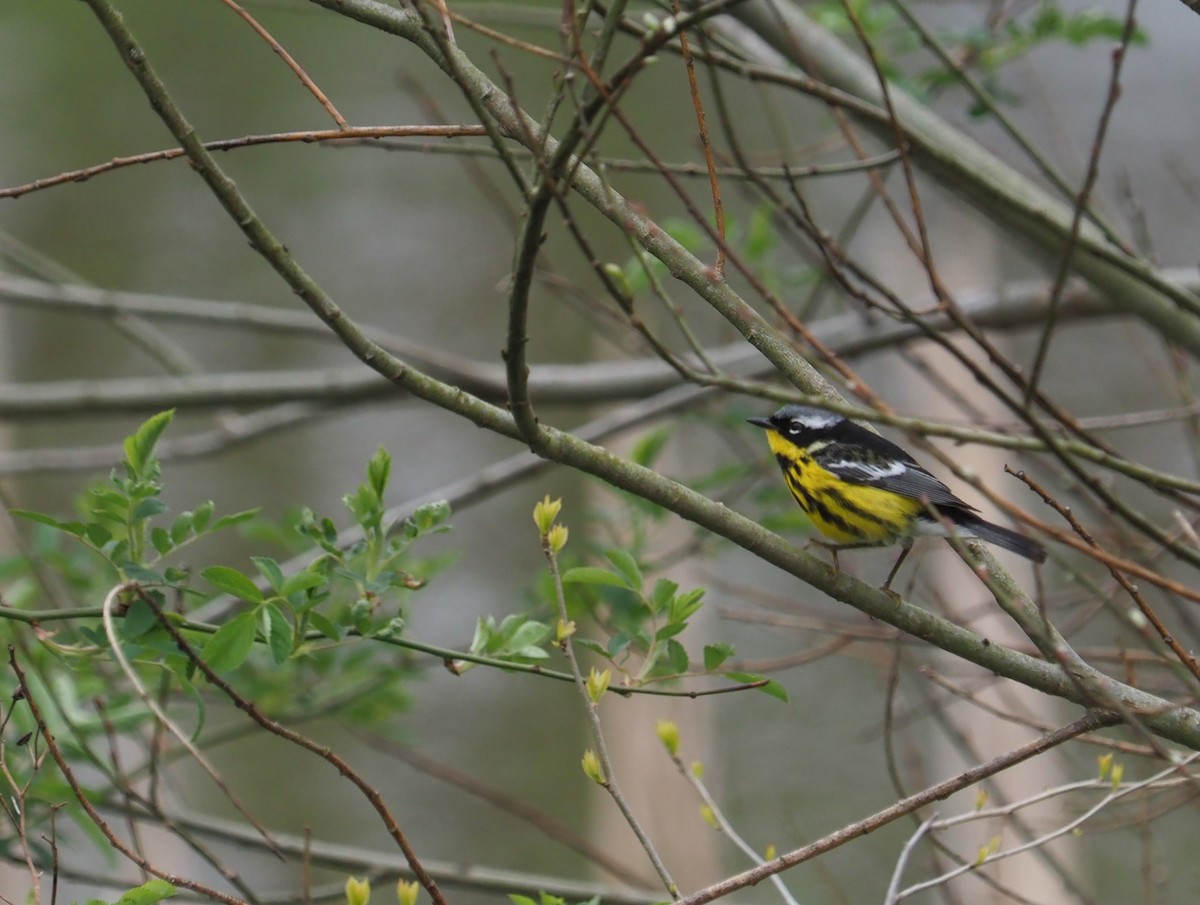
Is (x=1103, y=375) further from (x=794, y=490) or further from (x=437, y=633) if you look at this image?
(x=794, y=490)

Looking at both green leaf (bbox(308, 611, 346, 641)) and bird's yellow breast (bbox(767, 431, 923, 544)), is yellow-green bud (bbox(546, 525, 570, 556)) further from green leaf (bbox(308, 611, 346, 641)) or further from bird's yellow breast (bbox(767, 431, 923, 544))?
bird's yellow breast (bbox(767, 431, 923, 544))

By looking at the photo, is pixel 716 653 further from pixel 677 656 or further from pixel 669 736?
pixel 669 736

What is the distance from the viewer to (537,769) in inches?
361

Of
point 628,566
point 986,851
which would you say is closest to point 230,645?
point 628,566

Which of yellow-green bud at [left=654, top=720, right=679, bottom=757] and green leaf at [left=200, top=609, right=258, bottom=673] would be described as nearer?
green leaf at [left=200, top=609, right=258, bottom=673]

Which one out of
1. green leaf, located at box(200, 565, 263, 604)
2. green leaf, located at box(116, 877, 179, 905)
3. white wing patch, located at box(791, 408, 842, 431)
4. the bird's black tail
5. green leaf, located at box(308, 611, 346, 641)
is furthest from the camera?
white wing patch, located at box(791, 408, 842, 431)

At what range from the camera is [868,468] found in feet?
9.23

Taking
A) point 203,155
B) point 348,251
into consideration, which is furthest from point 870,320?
point 348,251

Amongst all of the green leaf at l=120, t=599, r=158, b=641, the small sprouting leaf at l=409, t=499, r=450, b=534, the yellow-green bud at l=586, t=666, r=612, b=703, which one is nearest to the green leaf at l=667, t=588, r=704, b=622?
the yellow-green bud at l=586, t=666, r=612, b=703

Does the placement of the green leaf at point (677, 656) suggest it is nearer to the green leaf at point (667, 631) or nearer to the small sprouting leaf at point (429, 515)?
the green leaf at point (667, 631)

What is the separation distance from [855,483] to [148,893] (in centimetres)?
179

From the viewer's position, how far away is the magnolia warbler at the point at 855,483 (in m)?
2.67

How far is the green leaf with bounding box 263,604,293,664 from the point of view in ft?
5.56

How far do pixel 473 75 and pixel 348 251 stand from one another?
925 centimetres
